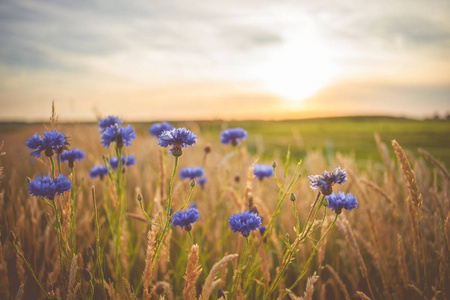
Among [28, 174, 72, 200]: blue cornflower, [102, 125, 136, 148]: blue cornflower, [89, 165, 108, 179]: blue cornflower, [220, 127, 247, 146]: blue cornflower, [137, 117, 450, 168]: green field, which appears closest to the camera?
[28, 174, 72, 200]: blue cornflower

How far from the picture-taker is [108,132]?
1.45 meters

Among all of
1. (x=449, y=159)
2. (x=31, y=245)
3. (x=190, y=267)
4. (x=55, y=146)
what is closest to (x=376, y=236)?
(x=190, y=267)

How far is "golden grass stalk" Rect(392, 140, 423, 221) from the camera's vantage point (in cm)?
131

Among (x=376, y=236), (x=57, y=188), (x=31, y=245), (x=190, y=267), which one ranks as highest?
(x=57, y=188)

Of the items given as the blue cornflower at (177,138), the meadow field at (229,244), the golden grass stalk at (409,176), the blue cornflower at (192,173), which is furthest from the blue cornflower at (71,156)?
the golden grass stalk at (409,176)

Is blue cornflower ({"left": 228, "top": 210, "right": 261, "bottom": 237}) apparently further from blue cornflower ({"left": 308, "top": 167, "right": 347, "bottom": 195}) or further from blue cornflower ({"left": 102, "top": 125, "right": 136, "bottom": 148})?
blue cornflower ({"left": 102, "top": 125, "right": 136, "bottom": 148})

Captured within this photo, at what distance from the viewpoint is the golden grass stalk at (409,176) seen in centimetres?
131

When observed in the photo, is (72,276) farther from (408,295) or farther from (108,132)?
(408,295)

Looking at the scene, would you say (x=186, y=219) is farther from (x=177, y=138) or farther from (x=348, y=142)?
(x=348, y=142)

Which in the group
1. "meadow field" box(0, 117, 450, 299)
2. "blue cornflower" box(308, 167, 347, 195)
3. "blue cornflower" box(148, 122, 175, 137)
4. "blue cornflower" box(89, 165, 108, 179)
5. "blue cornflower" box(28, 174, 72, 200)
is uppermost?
"blue cornflower" box(148, 122, 175, 137)

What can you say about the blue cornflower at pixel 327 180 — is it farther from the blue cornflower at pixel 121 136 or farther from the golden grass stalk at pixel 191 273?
the blue cornflower at pixel 121 136

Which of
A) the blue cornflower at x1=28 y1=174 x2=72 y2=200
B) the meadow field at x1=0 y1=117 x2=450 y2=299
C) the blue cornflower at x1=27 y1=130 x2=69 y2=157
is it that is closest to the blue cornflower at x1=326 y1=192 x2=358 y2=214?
the meadow field at x1=0 y1=117 x2=450 y2=299

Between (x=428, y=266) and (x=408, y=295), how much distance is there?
0.48 meters

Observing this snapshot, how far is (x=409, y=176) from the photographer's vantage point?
1.33 meters
